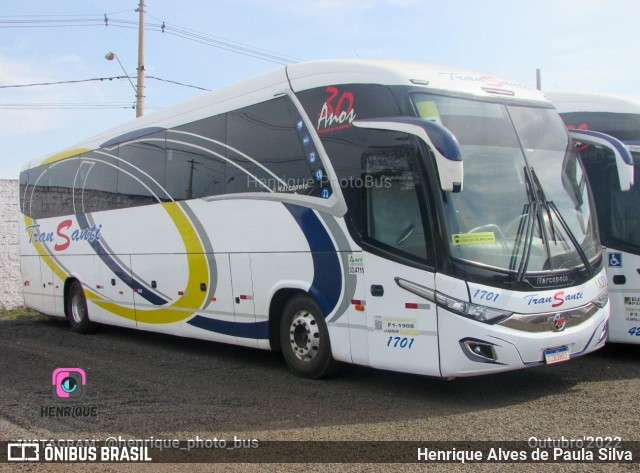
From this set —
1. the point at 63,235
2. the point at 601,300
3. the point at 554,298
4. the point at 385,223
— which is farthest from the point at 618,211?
the point at 63,235

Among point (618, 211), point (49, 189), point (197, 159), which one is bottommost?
point (618, 211)

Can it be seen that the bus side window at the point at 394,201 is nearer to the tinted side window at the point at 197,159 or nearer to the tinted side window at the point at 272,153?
the tinted side window at the point at 272,153

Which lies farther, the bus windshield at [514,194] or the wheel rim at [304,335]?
the wheel rim at [304,335]

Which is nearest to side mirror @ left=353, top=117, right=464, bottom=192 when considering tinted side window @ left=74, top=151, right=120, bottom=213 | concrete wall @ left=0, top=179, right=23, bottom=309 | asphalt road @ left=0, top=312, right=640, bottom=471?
asphalt road @ left=0, top=312, right=640, bottom=471

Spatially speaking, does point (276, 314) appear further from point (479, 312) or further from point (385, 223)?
point (479, 312)

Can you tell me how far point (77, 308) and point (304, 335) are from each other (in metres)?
7.61

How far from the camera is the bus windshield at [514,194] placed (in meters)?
6.81

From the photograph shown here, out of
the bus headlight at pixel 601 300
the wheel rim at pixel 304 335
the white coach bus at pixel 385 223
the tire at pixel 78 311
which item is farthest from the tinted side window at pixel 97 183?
the bus headlight at pixel 601 300

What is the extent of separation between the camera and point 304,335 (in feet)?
27.6

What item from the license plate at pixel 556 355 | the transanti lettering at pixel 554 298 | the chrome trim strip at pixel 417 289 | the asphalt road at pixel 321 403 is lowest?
the asphalt road at pixel 321 403

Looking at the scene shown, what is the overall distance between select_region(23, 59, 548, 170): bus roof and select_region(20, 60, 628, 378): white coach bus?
0.07 ft

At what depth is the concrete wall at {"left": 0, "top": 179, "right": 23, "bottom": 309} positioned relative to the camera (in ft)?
58.7

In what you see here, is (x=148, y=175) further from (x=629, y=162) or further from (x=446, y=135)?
(x=629, y=162)

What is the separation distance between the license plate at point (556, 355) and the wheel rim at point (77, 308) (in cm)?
1004
